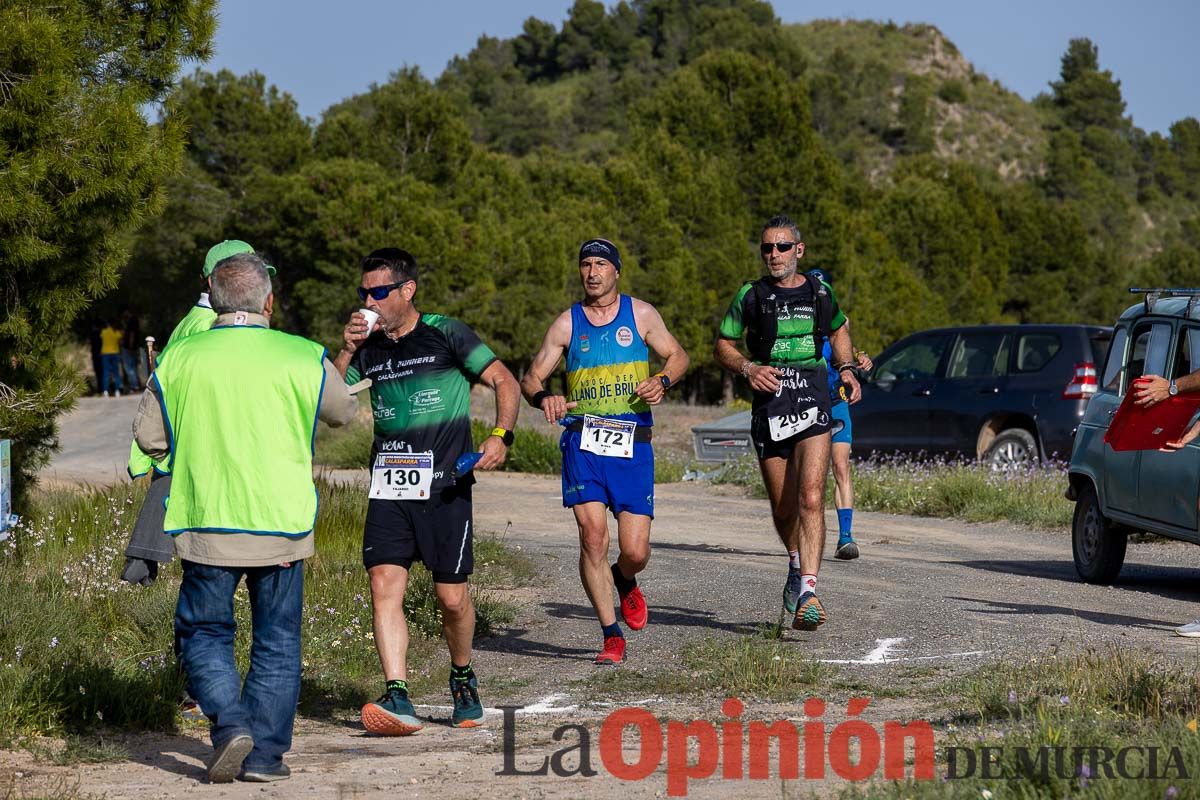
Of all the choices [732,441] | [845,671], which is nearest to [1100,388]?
[845,671]

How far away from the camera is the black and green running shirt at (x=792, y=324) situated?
898cm

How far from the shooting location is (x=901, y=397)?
1927 cm

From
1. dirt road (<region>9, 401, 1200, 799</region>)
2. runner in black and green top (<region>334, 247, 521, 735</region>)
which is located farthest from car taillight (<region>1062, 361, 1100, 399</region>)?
runner in black and green top (<region>334, 247, 521, 735</region>)

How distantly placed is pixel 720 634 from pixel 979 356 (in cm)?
1063

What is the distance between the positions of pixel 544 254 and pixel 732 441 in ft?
60.5

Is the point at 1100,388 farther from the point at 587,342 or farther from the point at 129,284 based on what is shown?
the point at 129,284

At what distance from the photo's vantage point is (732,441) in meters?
21.1

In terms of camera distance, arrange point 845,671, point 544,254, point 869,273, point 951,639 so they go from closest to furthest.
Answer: point 845,671
point 951,639
point 544,254
point 869,273

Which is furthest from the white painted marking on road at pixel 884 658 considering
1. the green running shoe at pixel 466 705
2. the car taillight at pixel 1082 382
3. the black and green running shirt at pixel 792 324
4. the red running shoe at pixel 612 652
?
the car taillight at pixel 1082 382

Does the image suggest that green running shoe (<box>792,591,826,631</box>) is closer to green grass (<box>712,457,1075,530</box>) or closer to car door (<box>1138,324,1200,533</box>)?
car door (<box>1138,324,1200,533</box>)

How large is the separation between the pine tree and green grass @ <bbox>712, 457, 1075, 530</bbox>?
28.8 ft

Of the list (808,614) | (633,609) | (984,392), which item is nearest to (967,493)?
(984,392)

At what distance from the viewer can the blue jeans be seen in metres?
5.78

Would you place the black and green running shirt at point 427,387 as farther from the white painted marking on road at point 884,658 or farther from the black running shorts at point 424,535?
the white painted marking on road at point 884,658
